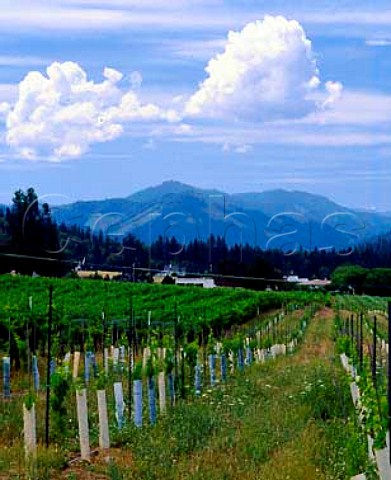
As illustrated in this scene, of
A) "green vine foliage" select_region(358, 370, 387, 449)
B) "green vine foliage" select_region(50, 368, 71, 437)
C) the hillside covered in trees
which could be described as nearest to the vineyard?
"green vine foliage" select_region(50, 368, 71, 437)

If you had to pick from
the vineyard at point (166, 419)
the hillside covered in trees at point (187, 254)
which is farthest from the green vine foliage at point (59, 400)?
the hillside covered in trees at point (187, 254)

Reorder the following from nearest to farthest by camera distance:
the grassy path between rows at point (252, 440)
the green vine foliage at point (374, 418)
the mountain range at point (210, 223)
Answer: the green vine foliage at point (374, 418), the grassy path between rows at point (252, 440), the mountain range at point (210, 223)

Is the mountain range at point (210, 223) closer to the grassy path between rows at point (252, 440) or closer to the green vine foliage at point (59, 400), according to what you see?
the grassy path between rows at point (252, 440)

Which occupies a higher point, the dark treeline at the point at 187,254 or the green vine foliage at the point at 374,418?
the dark treeline at the point at 187,254

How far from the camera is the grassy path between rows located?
7.02 meters

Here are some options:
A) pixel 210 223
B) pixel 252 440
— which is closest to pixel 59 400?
pixel 252 440

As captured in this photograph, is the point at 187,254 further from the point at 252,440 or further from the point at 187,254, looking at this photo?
the point at 252,440

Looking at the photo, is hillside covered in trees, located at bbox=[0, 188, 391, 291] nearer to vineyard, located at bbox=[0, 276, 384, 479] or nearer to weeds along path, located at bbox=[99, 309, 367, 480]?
vineyard, located at bbox=[0, 276, 384, 479]

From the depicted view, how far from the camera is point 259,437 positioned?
27.0 feet

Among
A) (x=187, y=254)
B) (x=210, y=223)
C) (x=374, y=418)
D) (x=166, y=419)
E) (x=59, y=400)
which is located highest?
(x=210, y=223)

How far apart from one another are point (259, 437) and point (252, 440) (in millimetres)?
156

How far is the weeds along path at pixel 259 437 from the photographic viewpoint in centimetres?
703

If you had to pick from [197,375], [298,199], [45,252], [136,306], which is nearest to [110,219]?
[45,252]

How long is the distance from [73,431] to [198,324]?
15.4 m
